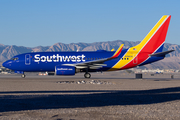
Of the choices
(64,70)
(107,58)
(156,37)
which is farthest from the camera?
(156,37)

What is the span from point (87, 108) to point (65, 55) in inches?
1409

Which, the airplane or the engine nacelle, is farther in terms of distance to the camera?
the airplane

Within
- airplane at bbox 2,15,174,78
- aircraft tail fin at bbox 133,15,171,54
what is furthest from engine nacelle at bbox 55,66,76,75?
aircraft tail fin at bbox 133,15,171,54

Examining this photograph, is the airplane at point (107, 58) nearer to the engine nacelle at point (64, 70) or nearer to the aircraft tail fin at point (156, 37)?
the aircraft tail fin at point (156, 37)

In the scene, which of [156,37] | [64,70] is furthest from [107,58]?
[156,37]

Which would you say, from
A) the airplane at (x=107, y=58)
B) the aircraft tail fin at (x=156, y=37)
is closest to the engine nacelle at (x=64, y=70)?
the airplane at (x=107, y=58)

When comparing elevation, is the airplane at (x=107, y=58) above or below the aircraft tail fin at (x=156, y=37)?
below

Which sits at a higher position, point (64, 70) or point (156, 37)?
point (156, 37)

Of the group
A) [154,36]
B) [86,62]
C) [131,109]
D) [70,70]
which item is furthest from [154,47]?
[131,109]

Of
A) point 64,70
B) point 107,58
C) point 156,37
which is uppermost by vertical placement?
point 156,37

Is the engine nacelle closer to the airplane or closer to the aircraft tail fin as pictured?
the airplane

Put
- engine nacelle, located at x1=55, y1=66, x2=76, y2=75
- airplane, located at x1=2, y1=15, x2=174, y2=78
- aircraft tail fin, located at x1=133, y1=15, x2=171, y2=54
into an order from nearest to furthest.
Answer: engine nacelle, located at x1=55, y1=66, x2=76, y2=75, airplane, located at x1=2, y1=15, x2=174, y2=78, aircraft tail fin, located at x1=133, y1=15, x2=171, y2=54

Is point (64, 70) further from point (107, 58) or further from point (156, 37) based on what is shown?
point (156, 37)

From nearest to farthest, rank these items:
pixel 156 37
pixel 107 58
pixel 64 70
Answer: pixel 64 70
pixel 107 58
pixel 156 37
